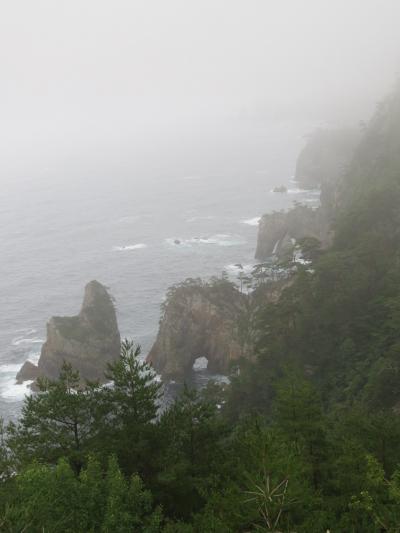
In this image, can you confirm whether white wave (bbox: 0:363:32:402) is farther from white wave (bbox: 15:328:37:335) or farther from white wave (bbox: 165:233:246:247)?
white wave (bbox: 165:233:246:247)

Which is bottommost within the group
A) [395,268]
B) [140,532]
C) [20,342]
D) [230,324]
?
[20,342]

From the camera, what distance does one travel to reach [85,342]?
80688 millimetres

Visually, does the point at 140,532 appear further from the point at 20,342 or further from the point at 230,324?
the point at 20,342

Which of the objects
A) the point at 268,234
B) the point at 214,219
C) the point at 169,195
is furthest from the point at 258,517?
the point at 169,195

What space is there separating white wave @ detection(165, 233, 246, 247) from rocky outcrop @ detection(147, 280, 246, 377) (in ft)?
165

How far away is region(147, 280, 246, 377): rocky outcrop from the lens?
80875 millimetres

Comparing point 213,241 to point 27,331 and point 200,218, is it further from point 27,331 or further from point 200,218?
point 27,331

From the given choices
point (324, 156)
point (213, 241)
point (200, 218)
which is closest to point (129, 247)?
point (213, 241)

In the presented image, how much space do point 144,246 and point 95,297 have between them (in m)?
53.6

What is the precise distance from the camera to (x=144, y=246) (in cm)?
13762

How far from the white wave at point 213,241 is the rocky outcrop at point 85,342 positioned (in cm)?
5329

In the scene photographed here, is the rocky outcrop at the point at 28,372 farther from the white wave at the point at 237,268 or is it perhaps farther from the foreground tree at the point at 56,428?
the foreground tree at the point at 56,428

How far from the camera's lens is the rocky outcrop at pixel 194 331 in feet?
265

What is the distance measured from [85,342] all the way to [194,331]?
16.7 metres
